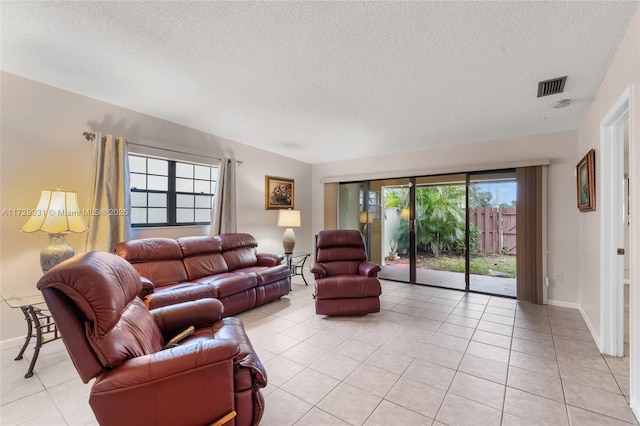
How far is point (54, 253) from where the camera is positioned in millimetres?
2320

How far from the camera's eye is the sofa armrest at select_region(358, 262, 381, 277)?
3.44m

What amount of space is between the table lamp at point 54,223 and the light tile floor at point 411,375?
875 millimetres

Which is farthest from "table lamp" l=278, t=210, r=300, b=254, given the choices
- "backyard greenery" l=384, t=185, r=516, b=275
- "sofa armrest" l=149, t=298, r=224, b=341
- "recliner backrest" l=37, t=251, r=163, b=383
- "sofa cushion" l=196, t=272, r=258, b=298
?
"recliner backrest" l=37, t=251, r=163, b=383

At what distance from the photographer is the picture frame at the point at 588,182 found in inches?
104

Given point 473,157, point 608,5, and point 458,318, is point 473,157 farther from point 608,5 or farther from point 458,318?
point 608,5

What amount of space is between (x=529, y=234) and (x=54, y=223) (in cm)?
546

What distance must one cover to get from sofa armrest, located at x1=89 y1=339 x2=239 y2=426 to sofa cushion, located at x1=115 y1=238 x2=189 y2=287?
2019mm

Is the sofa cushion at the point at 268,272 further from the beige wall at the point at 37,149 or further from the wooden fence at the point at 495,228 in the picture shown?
the wooden fence at the point at 495,228

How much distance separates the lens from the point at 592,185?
2.64m

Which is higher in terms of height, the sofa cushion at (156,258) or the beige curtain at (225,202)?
the beige curtain at (225,202)

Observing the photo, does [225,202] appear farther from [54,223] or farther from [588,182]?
[588,182]

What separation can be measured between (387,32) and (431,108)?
146 cm

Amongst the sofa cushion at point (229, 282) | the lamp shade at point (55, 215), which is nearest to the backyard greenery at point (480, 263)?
the sofa cushion at point (229, 282)

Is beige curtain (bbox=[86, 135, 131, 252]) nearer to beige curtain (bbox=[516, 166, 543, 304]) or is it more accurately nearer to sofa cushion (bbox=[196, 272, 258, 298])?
sofa cushion (bbox=[196, 272, 258, 298])
